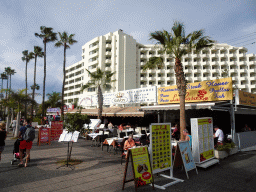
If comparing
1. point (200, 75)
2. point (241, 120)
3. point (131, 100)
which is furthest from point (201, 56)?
point (131, 100)

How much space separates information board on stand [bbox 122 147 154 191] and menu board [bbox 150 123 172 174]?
0.32 meters

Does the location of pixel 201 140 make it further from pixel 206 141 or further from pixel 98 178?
pixel 98 178

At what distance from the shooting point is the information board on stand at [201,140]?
6.56 m

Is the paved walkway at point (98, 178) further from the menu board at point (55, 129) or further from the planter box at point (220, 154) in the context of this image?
the menu board at point (55, 129)

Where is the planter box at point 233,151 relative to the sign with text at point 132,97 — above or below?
below

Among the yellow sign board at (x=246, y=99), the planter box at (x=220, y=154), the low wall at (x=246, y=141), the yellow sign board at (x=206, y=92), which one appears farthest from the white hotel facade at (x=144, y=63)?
the planter box at (x=220, y=154)

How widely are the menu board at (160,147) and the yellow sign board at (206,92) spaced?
22.2 feet

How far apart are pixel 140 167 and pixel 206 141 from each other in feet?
12.0

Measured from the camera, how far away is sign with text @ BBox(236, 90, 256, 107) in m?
10.6

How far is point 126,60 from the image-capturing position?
5122 cm

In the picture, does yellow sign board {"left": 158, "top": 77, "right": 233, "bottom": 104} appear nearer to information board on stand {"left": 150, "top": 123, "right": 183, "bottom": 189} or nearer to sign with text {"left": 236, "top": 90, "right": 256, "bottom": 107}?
sign with text {"left": 236, "top": 90, "right": 256, "bottom": 107}

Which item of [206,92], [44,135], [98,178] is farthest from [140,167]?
[44,135]

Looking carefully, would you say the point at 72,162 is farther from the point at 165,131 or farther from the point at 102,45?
the point at 102,45

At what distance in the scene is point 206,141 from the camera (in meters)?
7.06
